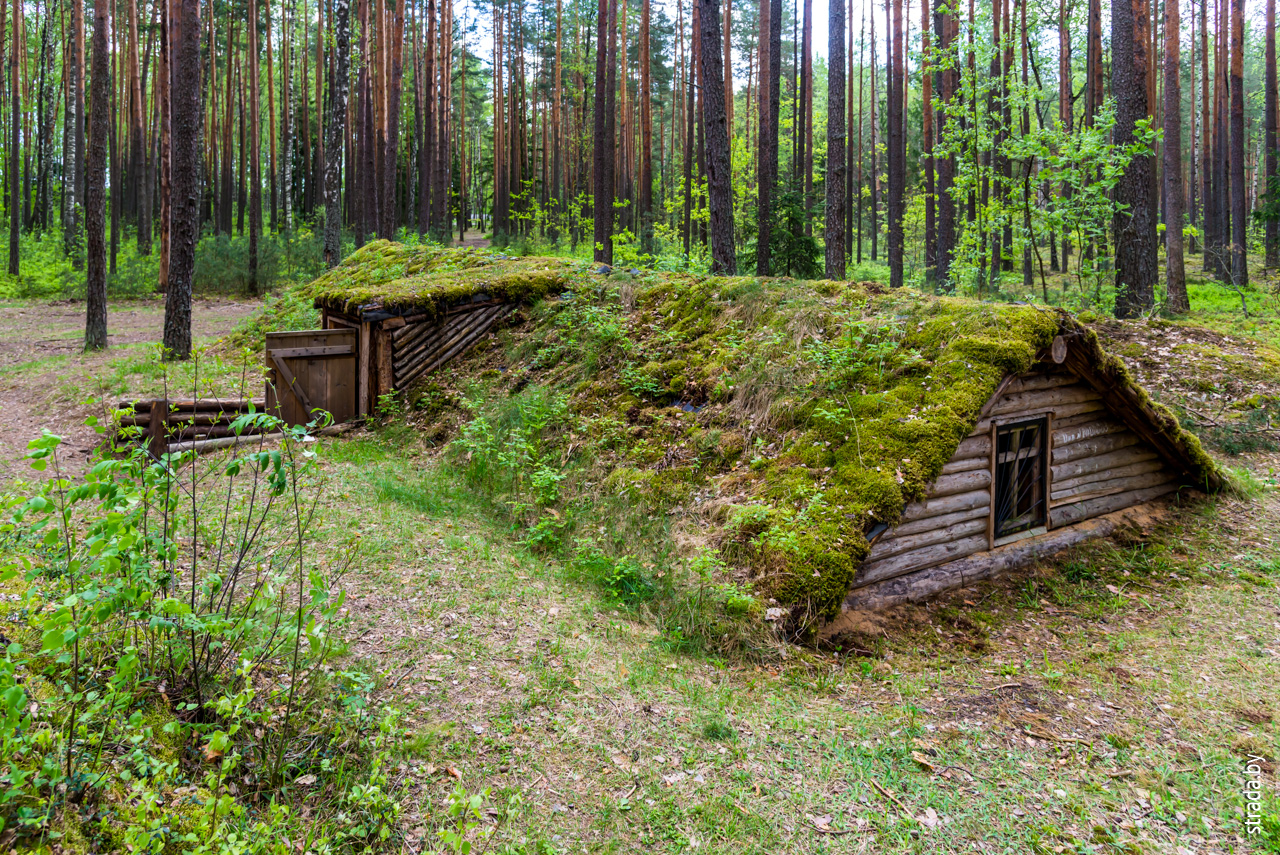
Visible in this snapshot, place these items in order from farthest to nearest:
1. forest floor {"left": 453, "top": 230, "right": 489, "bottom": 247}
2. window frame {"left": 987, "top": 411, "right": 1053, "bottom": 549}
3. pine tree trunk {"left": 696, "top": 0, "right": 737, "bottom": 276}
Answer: forest floor {"left": 453, "top": 230, "right": 489, "bottom": 247}, pine tree trunk {"left": 696, "top": 0, "right": 737, "bottom": 276}, window frame {"left": 987, "top": 411, "right": 1053, "bottom": 549}

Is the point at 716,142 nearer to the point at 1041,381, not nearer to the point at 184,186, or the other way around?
the point at 1041,381

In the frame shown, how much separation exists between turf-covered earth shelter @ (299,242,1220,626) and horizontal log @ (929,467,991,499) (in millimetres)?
20

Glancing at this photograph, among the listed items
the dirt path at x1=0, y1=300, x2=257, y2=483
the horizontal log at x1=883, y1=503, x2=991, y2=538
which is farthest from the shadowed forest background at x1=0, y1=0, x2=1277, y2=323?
the horizontal log at x1=883, y1=503, x2=991, y2=538

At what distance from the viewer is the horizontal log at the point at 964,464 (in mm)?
6402

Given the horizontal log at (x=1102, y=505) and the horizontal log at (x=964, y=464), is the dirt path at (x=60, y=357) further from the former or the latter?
the horizontal log at (x=1102, y=505)

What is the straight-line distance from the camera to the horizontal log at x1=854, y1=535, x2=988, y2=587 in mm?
5930

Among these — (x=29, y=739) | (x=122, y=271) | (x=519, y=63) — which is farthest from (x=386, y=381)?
(x=519, y=63)

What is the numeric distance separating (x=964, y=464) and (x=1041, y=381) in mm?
1482

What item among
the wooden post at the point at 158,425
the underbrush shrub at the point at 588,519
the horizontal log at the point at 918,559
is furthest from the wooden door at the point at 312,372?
the horizontal log at the point at 918,559

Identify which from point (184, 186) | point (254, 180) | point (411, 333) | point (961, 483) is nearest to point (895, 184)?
point (411, 333)

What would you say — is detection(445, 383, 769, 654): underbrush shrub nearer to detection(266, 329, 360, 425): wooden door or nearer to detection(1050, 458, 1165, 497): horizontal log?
detection(266, 329, 360, 425): wooden door

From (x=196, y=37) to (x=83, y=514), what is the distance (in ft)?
31.1

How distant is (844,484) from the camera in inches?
241

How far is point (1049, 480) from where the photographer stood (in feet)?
24.0
